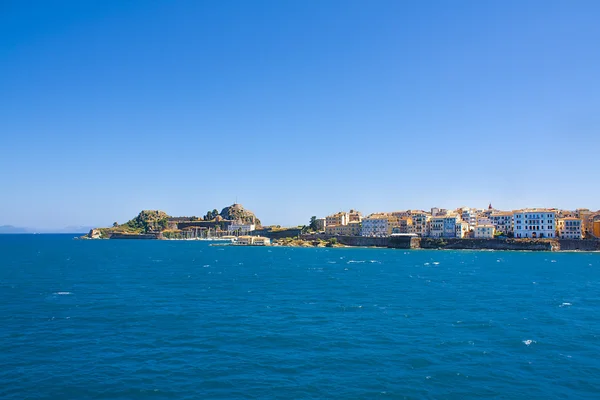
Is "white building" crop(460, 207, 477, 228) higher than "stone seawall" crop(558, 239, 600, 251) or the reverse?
higher

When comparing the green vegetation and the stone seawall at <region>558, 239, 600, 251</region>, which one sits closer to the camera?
the stone seawall at <region>558, 239, 600, 251</region>

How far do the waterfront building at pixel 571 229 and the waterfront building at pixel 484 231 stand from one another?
68.9 feet

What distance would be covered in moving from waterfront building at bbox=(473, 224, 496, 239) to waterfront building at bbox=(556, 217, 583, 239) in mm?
21006

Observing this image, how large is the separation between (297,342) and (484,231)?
14016 cm

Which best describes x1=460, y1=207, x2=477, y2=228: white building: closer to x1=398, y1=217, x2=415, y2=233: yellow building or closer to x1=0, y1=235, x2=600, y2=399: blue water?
x1=398, y1=217, x2=415, y2=233: yellow building

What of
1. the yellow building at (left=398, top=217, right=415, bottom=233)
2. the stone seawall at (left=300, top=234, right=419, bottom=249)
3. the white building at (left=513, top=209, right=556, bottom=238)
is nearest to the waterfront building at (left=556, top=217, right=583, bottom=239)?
the white building at (left=513, top=209, right=556, bottom=238)

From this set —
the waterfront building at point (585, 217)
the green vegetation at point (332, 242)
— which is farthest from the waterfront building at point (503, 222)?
the green vegetation at point (332, 242)

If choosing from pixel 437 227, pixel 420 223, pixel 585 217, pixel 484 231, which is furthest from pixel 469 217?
pixel 585 217

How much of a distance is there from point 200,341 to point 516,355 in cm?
2031

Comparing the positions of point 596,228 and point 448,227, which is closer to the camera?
point 596,228

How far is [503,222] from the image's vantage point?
6609 inches

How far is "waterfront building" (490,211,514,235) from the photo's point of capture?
165 meters

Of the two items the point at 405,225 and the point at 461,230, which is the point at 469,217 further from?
the point at 405,225

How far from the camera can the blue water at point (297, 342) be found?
898 inches
